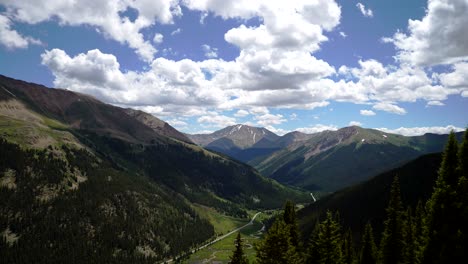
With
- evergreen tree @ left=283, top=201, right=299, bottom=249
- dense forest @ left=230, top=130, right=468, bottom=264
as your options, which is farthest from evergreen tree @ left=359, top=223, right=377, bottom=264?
evergreen tree @ left=283, top=201, right=299, bottom=249

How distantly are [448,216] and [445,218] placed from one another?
275mm

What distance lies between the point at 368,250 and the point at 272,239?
3953 cm

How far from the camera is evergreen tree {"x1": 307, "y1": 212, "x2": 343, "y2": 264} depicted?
4244 cm

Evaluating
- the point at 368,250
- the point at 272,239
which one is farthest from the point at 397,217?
the point at 272,239

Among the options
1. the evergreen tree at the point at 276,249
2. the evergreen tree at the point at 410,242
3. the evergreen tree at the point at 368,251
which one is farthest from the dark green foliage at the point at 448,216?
the evergreen tree at the point at 368,251

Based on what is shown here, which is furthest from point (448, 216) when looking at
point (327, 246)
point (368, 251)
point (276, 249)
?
point (368, 251)

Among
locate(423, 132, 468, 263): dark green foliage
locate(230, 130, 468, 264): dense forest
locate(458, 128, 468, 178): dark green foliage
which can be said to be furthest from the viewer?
locate(458, 128, 468, 178): dark green foliage

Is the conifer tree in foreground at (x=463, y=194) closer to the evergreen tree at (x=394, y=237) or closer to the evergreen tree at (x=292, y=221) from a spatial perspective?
the evergreen tree at (x=292, y=221)

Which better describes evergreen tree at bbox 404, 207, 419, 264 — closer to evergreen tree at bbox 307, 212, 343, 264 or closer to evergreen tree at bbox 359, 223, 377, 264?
evergreen tree at bbox 359, 223, 377, 264

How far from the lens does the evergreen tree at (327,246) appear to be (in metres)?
42.4

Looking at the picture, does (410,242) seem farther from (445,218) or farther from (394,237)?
(445,218)

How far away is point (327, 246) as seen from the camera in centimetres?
4272

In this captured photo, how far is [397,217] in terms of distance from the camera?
60438mm

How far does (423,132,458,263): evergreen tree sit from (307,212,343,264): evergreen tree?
13.8m
